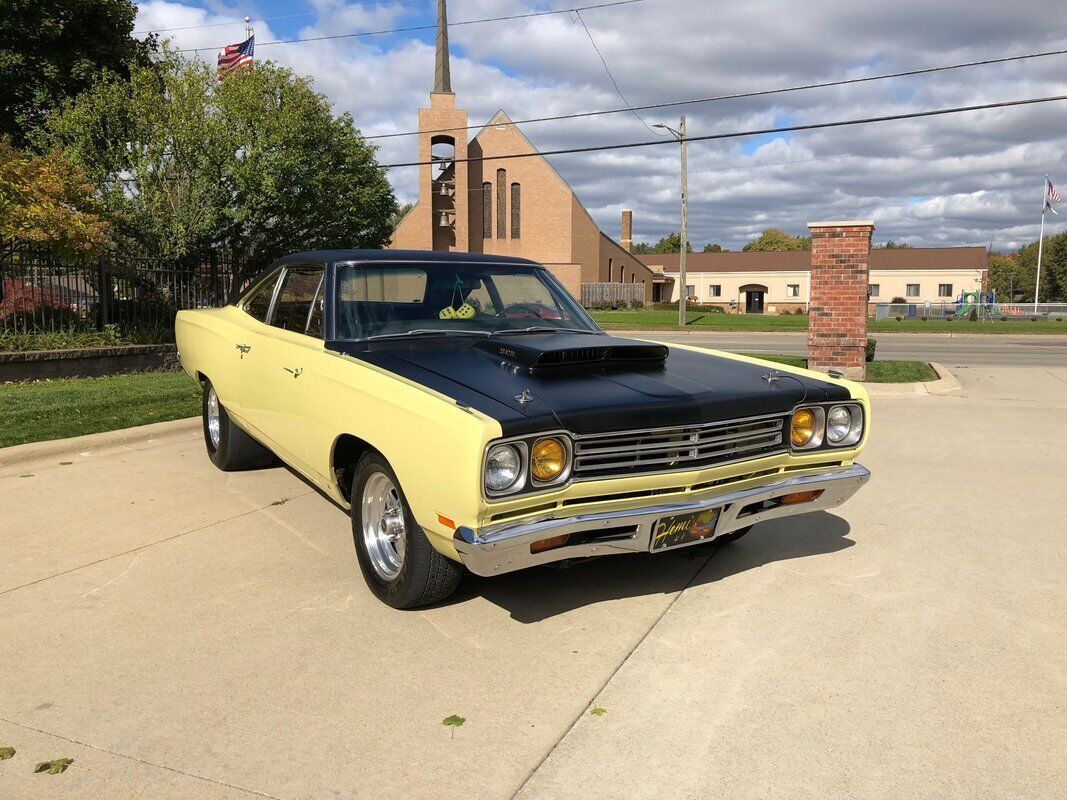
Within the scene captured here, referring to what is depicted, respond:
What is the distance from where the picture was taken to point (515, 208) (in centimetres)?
4872

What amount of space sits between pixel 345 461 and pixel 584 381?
136cm

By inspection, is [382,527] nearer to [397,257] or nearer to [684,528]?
[684,528]

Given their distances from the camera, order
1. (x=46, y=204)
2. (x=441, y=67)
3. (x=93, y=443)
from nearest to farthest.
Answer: (x=93, y=443) < (x=46, y=204) < (x=441, y=67)

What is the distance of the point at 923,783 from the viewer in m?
2.59

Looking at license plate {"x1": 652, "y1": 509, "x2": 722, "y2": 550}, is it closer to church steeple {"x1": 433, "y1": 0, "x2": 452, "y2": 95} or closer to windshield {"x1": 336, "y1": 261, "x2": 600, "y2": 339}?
windshield {"x1": 336, "y1": 261, "x2": 600, "y2": 339}

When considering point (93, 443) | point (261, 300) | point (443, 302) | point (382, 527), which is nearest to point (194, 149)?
point (93, 443)

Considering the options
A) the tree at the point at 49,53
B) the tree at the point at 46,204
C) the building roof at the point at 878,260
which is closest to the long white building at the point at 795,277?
the building roof at the point at 878,260

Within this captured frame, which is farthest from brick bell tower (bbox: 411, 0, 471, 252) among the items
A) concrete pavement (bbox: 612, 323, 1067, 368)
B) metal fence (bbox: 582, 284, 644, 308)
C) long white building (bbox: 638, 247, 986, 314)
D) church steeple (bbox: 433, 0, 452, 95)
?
long white building (bbox: 638, 247, 986, 314)

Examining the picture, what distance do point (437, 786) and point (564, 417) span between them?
1.39 m

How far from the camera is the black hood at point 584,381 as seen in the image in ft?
11.0

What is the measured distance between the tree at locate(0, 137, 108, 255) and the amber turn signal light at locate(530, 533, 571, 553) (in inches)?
401

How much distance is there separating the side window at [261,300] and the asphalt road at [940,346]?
1419 centimetres

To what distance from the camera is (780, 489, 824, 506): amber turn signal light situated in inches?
159

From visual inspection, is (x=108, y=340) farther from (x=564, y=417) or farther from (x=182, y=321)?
(x=564, y=417)
